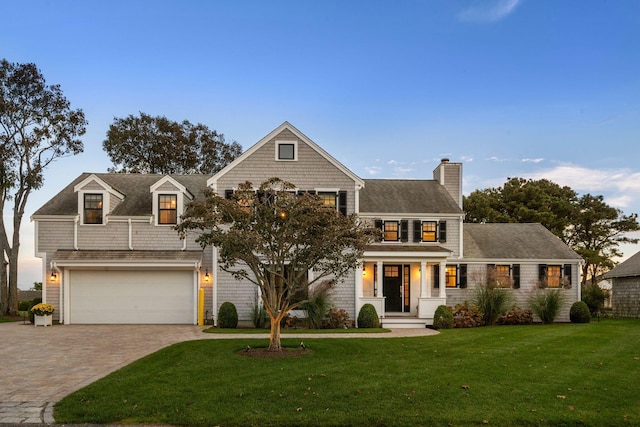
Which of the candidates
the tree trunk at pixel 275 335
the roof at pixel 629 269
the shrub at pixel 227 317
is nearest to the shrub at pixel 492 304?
the roof at pixel 629 269

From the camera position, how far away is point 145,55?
777 inches

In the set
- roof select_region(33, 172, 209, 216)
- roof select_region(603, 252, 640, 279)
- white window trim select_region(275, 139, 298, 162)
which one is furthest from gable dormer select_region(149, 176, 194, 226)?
roof select_region(603, 252, 640, 279)

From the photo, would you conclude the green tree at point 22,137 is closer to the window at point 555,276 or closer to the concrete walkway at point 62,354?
the concrete walkway at point 62,354

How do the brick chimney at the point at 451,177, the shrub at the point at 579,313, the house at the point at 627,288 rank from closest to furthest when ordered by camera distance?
the shrub at the point at 579,313, the brick chimney at the point at 451,177, the house at the point at 627,288

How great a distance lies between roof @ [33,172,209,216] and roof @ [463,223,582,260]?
523 inches

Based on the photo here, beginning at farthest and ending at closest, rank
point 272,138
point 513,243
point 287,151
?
1. point 513,243
2. point 287,151
3. point 272,138

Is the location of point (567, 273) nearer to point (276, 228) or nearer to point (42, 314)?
point (276, 228)

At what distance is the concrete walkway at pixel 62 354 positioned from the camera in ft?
26.0

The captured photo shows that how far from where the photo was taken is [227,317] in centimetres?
1892

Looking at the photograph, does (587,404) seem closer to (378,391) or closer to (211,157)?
(378,391)

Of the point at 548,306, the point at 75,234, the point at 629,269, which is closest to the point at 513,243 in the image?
the point at 548,306

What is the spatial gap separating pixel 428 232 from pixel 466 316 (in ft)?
13.6

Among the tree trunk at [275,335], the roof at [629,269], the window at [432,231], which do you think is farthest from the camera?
the roof at [629,269]

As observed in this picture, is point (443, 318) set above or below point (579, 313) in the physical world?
above
